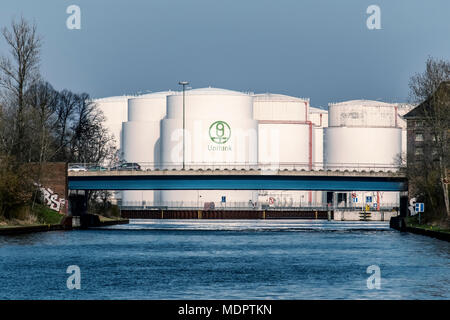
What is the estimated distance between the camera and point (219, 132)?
160625 millimetres

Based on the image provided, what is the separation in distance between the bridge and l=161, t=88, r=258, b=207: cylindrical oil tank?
47856 millimetres

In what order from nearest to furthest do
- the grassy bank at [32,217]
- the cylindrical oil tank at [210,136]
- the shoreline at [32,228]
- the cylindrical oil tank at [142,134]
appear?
the shoreline at [32,228], the grassy bank at [32,217], the cylindrical oil tank at [210,136], the cylindrical oil tank at [142,134]

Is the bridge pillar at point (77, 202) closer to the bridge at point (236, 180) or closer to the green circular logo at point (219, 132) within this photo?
the bridge at point (236, 180)

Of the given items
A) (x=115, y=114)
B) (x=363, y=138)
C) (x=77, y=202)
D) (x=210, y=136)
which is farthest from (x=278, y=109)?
(x=77, y=202)

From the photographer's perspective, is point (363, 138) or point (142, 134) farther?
point (363, 138)

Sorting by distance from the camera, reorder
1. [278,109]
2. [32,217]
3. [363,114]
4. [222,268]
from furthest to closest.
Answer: [363,114]
[278,109]
[32,217]
[222,268]

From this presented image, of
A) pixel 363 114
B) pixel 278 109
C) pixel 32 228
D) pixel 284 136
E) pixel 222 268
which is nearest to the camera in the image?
pixel 222 268

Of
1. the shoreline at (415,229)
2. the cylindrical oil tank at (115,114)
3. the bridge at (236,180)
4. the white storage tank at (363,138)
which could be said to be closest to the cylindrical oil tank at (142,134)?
the cylindrical oil tank at (115,114)

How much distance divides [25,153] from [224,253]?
3698cm

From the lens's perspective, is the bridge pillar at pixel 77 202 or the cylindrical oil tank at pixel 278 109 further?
the cylindrical oil tank at pixel 278 109

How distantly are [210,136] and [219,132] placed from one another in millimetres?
1598

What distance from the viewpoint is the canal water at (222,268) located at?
129 ft

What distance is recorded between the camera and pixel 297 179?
357ft

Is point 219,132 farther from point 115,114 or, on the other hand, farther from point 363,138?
point 115,114
